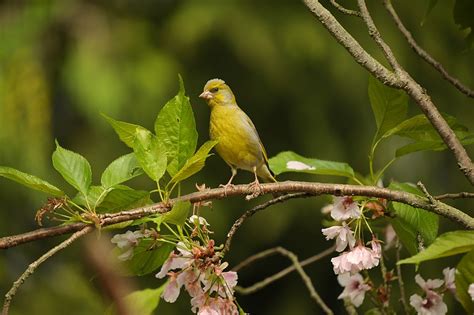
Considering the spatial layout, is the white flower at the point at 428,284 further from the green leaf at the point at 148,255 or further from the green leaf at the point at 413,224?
the green leaf at the point at 148,255

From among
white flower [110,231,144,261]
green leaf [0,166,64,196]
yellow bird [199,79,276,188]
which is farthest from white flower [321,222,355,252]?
yellow bird [199,79,276,188]

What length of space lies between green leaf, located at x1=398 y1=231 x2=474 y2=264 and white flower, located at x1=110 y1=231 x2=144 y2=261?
15.2 inches

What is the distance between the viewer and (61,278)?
4.81 metres

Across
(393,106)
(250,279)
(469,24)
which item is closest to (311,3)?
(393,106)

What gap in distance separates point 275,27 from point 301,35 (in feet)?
0.70

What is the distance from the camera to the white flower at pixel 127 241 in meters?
1.07

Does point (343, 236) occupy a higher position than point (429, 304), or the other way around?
point (343, 236)

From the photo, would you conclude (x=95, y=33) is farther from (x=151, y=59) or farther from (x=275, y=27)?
(x=275, y=27)

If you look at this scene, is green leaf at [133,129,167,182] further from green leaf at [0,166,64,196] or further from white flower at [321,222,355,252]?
white flower at [321,222,355,252]

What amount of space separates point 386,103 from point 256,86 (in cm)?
500

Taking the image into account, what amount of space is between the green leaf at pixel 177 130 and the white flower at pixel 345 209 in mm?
195

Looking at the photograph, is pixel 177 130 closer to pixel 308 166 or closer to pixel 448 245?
pixel 308 166

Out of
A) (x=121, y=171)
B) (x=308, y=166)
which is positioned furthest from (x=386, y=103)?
(x=121, y=171)

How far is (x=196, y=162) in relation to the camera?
99 cm
